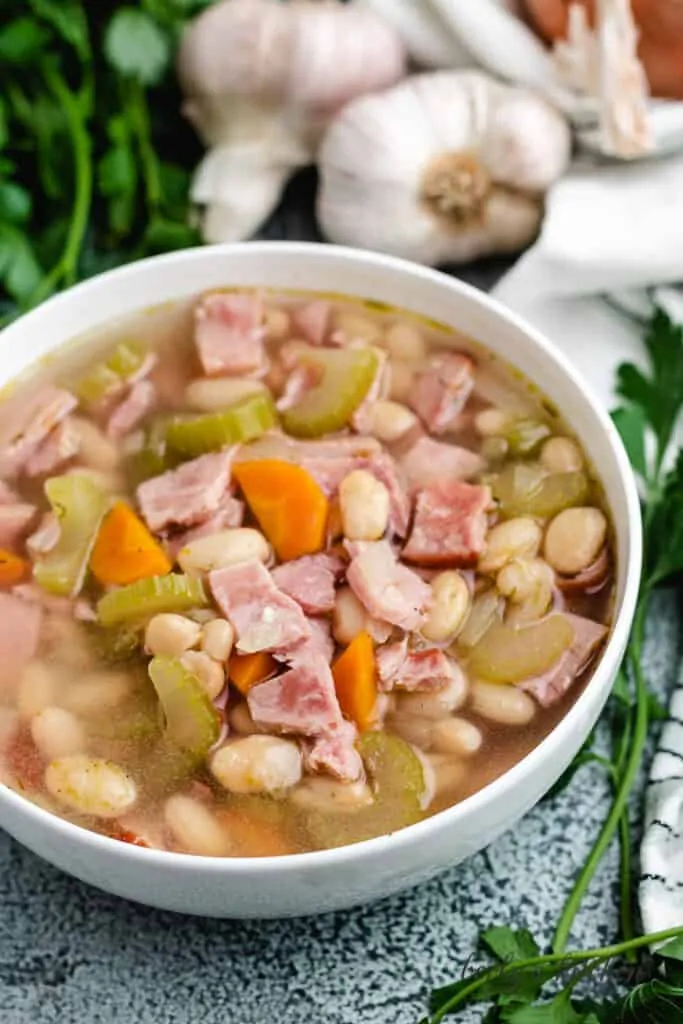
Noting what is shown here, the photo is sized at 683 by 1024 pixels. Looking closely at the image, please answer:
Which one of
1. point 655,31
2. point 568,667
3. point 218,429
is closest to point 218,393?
point 218,429

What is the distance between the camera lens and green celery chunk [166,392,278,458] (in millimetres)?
1606

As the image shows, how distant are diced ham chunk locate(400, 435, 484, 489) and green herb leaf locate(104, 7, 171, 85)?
79 centimetres

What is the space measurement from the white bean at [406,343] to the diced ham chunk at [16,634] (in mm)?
523

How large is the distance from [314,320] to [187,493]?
317mm

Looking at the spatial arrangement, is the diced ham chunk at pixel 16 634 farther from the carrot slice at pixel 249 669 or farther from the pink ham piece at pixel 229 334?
the pink ham piece at pixel 229 334

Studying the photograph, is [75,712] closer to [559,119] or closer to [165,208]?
[165,208]

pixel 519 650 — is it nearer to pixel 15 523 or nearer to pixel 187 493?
pixel 187 493

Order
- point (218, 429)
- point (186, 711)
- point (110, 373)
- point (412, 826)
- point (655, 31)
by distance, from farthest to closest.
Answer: point (655, 31) → point (110, 373) → point (218, 429) → point (186, 711) → point (412, 826)

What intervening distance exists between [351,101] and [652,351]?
618mm

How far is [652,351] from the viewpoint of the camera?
173 centimetres

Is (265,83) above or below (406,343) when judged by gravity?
above

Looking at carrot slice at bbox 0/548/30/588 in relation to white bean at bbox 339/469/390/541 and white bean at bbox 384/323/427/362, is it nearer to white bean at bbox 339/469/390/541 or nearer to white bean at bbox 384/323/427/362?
white bean at bbox 339/469/390/541

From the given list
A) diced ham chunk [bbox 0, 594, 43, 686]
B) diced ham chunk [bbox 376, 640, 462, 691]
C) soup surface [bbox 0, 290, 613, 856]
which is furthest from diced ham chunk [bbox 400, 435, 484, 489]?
diced ham chunk [bbox 0, 594, 43, 686]

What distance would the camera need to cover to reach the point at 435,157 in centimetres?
200
